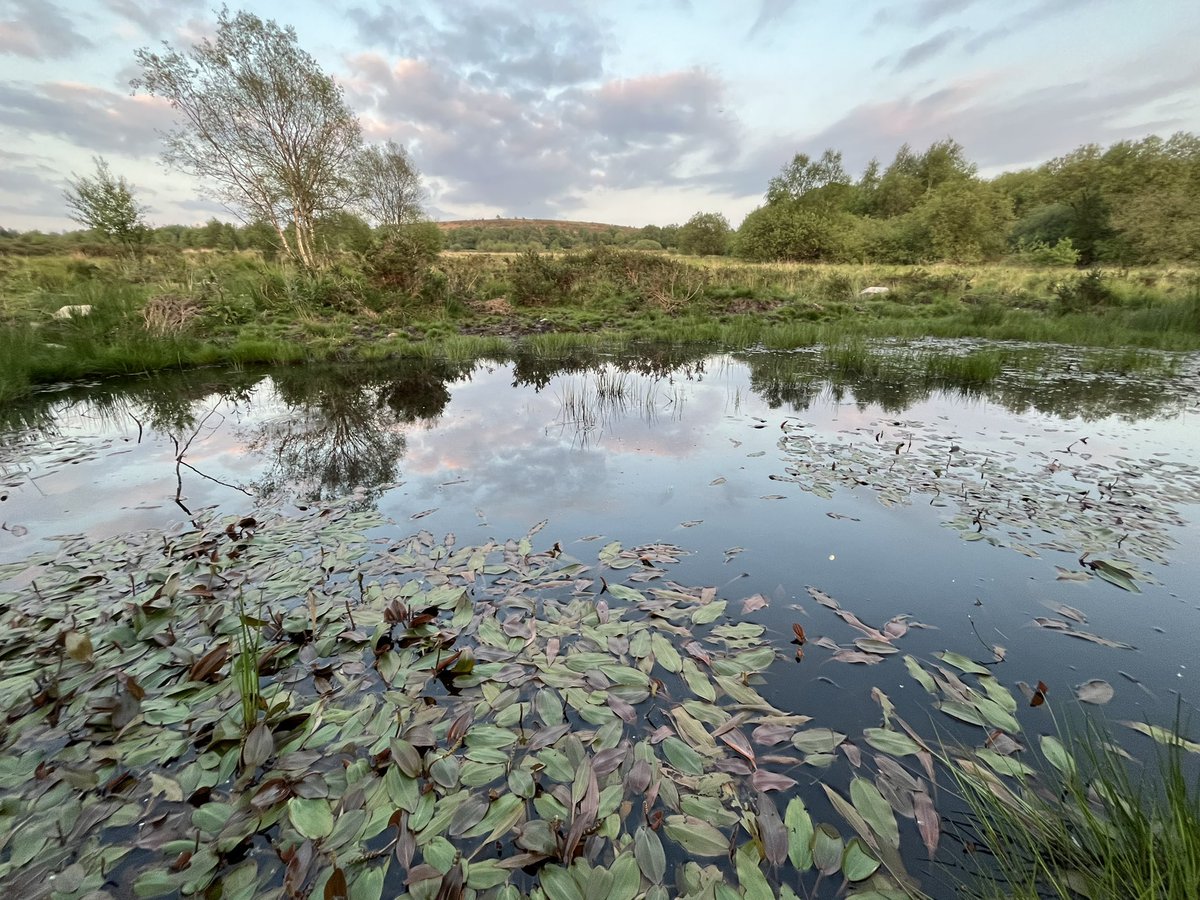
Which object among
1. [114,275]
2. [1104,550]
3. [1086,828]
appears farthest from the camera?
[114,275]

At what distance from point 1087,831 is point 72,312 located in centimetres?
1388

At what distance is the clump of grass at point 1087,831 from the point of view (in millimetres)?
981

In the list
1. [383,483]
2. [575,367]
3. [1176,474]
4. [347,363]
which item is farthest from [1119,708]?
[347,363]

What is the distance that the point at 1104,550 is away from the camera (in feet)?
8.96

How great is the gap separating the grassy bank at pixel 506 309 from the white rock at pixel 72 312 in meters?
0.17

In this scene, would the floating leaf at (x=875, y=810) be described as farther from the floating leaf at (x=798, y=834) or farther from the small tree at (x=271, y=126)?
the small tree at (x=271, y=126)

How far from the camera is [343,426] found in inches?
213

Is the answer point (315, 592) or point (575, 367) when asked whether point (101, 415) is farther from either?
point (575, 367)

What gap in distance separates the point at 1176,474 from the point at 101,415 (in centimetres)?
1074

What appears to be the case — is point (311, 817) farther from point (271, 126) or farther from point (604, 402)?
point (271, 126)

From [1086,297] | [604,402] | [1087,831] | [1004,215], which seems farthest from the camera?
[1004,215]

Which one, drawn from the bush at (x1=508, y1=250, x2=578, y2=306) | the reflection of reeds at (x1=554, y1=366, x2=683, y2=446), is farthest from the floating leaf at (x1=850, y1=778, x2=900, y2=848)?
the bush at (x1=508, y1=250, x2=578, y2=306)

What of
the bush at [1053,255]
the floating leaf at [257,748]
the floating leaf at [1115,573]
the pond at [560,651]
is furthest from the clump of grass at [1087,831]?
the bush at [1053,255]

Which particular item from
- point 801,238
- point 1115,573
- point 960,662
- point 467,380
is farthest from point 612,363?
point 801,238
